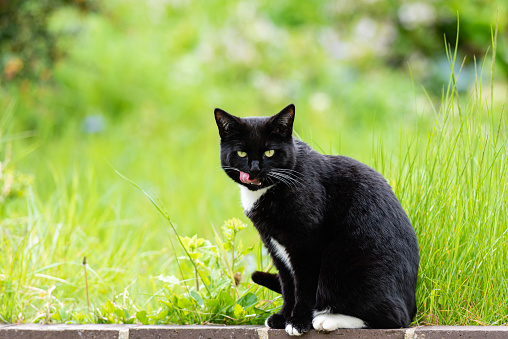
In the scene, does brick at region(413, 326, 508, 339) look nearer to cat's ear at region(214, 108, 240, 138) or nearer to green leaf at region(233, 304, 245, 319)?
green leaf at region(233, 304, 245, 319)

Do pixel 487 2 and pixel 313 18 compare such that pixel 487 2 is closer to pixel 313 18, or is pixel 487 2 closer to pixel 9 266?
pixel 313 18

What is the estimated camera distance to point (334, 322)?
1971 millimetres

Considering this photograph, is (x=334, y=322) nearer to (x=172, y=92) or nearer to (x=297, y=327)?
(x=297, y=327)

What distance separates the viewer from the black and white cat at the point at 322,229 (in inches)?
78.1

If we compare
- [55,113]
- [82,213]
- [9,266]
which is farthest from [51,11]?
[9,266]

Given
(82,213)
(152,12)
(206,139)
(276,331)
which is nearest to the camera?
(276,331)

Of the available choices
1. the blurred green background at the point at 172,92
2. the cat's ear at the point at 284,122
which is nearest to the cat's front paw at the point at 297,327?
the cat's ear at the point at 284,122

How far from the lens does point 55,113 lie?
5.82 metres

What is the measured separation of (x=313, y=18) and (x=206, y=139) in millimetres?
2770

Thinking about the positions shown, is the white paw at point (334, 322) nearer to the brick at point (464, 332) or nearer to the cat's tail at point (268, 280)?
the brick at point (464, 332)

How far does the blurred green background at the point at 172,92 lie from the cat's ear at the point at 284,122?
122 centimetres

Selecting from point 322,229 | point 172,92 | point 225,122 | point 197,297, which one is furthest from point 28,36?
point 322,229

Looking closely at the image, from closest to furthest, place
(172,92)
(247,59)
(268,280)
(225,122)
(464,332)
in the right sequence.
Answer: (464,332), (225,122), (268,280), (172,92), (247,59)

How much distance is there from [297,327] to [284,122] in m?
0.68
